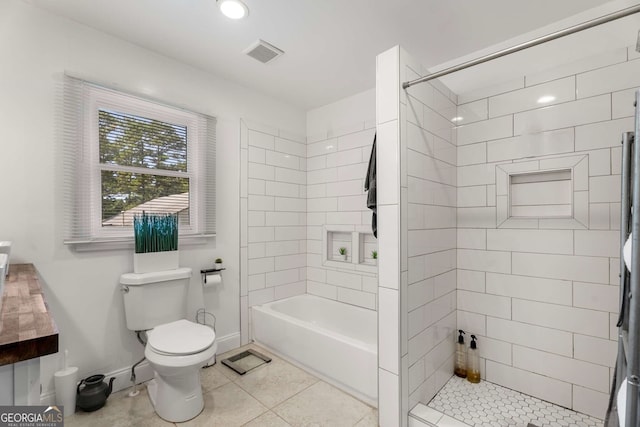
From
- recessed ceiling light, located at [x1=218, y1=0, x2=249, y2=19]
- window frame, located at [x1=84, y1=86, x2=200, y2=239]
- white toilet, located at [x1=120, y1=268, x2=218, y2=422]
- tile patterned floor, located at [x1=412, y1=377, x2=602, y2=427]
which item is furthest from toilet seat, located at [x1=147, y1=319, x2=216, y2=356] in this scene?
recessed ceiling light, located at [x1=218, y1=0, x2=249, y2=19]

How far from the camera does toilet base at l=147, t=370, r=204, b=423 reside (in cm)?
182

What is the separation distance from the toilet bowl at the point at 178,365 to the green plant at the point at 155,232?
1.84 ft

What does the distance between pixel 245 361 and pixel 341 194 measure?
5.67ft

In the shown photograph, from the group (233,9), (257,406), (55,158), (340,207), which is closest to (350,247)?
(340,207)

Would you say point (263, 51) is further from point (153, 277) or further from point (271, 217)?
point (153, 277)

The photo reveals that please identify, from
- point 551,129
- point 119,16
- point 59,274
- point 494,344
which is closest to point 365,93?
point 551,129

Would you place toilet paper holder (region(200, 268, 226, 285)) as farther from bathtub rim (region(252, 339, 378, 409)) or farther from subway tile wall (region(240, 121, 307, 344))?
bathtub rim (region(252, 339, 378, 409))

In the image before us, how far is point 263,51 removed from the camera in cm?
223

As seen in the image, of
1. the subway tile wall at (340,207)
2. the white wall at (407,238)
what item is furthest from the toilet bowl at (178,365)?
the subway tile wall at (340,207)

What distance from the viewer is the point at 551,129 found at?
6.21 feet

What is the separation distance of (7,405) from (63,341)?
1.42 metres

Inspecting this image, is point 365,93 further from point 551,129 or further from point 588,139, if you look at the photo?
point 588,139

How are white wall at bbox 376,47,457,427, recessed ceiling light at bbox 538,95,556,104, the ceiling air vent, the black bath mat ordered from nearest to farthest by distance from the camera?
A: white wall at bbox 376,47,457,427
recessed ceiling light at bbox 538,95,556,104
the ceiling air vent
the black bath mat

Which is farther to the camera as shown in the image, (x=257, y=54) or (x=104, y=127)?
(x=257, y=54)
